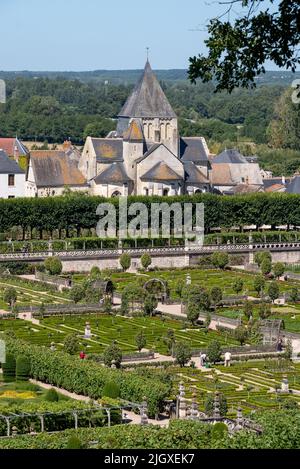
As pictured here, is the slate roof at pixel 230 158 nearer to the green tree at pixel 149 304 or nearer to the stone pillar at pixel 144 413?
the green tree at pixel 149 304

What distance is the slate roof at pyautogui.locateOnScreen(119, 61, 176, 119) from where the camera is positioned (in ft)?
264

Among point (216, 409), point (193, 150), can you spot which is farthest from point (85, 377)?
point (193, 150)

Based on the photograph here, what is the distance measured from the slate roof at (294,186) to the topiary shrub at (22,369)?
42.9 metres

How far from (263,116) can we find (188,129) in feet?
91.9

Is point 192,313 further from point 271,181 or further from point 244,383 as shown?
point 271,181

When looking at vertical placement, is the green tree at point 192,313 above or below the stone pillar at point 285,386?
above

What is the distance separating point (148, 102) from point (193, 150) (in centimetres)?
351

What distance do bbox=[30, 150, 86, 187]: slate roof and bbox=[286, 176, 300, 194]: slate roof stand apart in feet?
36.3

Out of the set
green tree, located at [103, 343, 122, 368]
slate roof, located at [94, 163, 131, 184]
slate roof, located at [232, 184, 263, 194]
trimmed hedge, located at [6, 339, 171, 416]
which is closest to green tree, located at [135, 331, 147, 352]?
green tree, located at [103, 343, 122, 368]

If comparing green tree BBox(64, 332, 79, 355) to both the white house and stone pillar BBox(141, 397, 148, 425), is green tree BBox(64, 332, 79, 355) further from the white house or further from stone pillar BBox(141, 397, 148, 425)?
the white house

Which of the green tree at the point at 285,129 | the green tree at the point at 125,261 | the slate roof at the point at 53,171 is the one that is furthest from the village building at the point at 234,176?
the green tree at the point at 285,129

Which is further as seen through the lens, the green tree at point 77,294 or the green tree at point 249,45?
the green tree at point 77,294

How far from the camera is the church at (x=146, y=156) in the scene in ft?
255

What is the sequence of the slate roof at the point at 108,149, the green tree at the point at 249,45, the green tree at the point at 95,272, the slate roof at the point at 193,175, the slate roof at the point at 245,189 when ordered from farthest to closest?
1. the slate roof at the point at 245,189
2. the slate roof at the point at 193,175
3. the slate roof at the point at 108,149
4. the green tree at the point at 95,272
5. the green tree at the point at 249,45
